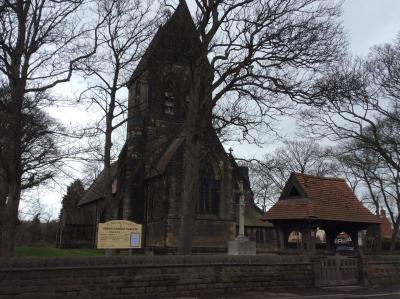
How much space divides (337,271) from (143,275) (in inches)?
319

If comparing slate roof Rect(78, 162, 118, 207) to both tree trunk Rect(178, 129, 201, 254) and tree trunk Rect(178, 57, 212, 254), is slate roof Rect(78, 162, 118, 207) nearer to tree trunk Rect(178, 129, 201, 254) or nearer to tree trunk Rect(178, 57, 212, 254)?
tree trunk Rect(178, 57, 212, 254)

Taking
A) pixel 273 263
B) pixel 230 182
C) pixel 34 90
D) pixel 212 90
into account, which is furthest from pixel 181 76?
Answer: pixel 230 182

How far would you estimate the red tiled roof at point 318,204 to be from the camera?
66.9ft

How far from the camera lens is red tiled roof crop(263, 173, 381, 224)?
66.9ft

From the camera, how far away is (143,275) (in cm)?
1295

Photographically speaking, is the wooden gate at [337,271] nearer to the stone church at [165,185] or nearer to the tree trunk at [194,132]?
the tree trunk at [194,132]

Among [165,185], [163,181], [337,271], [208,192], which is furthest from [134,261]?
[208,192]

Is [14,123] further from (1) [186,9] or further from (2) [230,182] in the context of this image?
(2) [230,182]

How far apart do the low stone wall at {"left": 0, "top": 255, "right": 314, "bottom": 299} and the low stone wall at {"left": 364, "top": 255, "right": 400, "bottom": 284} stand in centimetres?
341

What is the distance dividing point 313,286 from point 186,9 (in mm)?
12871

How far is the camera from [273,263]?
15.5 metres

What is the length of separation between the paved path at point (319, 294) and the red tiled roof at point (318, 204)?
13.8 ft

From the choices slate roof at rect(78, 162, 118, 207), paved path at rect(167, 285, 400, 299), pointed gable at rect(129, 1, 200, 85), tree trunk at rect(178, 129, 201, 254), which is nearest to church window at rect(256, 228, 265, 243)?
slate roof at rect(78, 162, 118, 207)

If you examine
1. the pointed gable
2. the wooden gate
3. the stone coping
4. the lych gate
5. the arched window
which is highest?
the pointed gable
